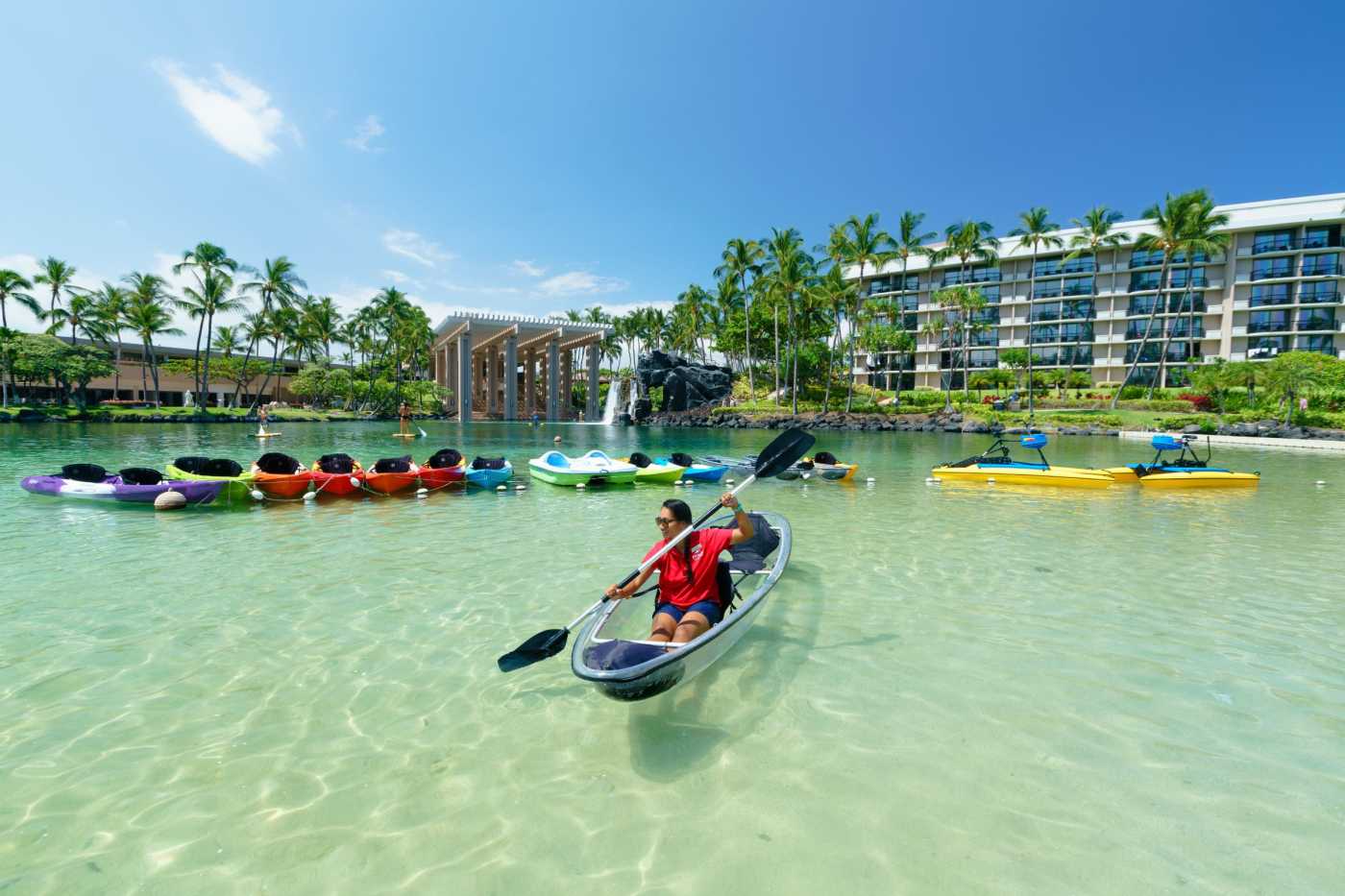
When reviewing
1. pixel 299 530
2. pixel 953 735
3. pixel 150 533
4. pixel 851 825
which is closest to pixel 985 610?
pixel 953 735

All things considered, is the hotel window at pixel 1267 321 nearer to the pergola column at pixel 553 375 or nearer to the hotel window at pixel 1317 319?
the hotel window at pixel 1317 319

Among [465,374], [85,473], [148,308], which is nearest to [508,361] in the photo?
[465,374]

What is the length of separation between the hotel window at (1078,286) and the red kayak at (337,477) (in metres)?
86.0

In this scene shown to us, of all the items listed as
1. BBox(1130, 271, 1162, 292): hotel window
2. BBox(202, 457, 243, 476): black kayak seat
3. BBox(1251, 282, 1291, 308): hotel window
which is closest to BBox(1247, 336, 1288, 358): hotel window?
BBox(1251, 282, 1291, 308): hotel window

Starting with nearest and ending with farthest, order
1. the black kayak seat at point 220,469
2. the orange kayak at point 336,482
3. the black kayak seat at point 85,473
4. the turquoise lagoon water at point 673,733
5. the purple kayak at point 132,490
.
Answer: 1. the turquoise lagoon water at point 673,733
2. the purple kayak at point 132,490
3. the black kayak seat at point 85,473
4. the black kayak seat at point 220,469
5. the orange kayak at point 336,482

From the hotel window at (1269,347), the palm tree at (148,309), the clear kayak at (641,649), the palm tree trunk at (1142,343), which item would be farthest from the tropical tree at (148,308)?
the hotel window at (1269,347)

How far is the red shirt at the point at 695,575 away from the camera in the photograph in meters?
5.60

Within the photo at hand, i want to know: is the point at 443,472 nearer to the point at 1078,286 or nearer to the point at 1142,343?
the point at 1142,343

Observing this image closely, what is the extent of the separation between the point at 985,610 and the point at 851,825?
183 inches

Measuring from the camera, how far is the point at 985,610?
292 inches

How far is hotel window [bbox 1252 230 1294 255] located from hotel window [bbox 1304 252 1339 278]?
2344mm

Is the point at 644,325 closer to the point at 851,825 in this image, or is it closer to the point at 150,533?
the point at 150,533

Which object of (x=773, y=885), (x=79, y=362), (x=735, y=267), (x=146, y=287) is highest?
(x=735, y=267)

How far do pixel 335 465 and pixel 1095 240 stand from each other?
7669cm
